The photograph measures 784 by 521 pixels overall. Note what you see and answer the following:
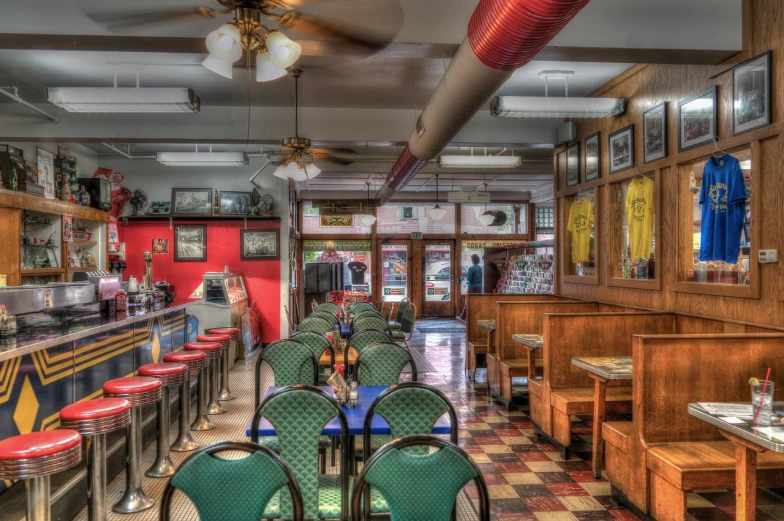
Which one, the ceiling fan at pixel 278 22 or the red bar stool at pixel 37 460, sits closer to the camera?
the red bar stool at pixel 37 460

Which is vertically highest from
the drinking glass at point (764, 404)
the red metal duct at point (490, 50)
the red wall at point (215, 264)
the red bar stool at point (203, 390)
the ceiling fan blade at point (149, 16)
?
the ceiling fan blade at point (149, 16)

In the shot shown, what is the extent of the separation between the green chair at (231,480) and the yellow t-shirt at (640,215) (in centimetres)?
497

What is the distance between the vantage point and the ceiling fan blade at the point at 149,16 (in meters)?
3.29

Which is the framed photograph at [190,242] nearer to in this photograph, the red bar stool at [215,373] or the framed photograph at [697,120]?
the red bar stool at [215,373]

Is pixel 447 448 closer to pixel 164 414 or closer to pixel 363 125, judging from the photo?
pixel 164 414

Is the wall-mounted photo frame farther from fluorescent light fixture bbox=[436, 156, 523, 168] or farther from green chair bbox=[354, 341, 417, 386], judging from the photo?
green chair bbox=[354, 341, 417, 386]

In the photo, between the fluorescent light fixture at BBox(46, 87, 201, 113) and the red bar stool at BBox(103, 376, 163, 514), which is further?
the fluorescent light fixture at BBox(46, 87, 201, 113)

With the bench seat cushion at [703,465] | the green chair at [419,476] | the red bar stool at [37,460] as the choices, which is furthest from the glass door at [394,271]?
the green chair at [419,476]

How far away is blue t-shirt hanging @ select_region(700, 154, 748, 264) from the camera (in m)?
4.43

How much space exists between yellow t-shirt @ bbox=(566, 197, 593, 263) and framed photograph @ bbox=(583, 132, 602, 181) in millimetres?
394

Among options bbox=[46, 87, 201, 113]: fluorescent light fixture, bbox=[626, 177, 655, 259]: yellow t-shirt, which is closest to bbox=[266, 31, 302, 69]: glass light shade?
bbox=[46, 87, 201, 113]: fluorescent light fixture

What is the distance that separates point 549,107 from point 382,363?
3091 mm

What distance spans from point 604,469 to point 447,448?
9.87 ft

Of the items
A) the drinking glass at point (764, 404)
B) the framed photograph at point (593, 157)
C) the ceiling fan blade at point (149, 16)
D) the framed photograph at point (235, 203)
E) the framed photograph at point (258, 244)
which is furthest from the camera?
the framed photograph at point (258, 244)
